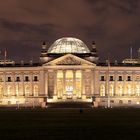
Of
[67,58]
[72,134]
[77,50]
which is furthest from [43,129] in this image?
[77,50]

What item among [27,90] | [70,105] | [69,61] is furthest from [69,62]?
[70,105]

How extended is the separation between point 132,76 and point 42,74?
87.0ft

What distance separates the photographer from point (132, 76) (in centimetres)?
16388

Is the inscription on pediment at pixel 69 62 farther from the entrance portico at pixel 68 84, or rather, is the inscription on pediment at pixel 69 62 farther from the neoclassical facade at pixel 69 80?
A: the entrance portico at pixel 68 84

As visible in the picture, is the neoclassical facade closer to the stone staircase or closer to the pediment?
the pediment

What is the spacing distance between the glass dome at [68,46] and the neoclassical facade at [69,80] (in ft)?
16.0

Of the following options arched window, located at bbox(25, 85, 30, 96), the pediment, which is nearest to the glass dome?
the pediment

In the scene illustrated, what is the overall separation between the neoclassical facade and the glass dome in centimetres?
487

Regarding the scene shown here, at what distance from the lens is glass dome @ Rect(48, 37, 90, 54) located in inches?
6708

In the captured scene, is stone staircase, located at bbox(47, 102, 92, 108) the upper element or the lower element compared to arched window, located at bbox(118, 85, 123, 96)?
lower

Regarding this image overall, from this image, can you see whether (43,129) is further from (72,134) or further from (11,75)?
(11,75)

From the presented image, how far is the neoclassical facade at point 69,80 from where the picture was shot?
15975 cm

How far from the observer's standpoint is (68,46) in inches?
6757

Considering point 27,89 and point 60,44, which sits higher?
point 60,44
